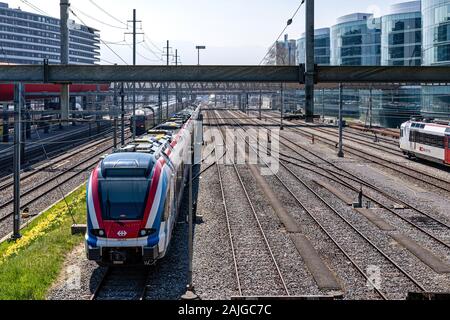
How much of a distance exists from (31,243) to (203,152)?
103ft

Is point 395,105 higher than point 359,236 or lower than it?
higher

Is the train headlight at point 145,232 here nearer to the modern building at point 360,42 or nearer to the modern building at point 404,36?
the modern building at point 404,36

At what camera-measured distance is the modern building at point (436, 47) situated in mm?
73688

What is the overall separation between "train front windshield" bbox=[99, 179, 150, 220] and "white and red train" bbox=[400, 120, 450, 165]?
2726cm

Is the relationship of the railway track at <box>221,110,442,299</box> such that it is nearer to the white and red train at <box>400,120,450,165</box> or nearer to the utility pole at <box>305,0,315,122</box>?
the utility pole at <box>305,0,315,122</box>

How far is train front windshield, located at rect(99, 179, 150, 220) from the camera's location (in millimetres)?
16266

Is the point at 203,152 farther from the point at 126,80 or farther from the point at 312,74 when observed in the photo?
the point at 312,74

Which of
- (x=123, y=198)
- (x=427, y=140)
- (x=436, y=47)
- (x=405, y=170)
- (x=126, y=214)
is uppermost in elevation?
(x=436, y=47)

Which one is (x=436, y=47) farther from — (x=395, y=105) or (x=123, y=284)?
(x=123, y=284)

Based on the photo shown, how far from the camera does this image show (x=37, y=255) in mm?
18531

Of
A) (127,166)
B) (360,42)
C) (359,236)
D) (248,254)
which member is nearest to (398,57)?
(360,42)

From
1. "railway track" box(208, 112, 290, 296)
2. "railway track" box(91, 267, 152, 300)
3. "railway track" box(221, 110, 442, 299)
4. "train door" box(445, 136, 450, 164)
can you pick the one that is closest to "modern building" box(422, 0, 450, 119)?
"train door" box(445, 136, 450, 164)

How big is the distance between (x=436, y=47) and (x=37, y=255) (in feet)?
235
